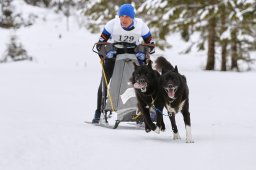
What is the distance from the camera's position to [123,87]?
8.18 m

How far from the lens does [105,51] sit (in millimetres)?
8117

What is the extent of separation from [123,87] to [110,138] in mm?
1432

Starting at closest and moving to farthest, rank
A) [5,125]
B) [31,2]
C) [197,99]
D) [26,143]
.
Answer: [26,143]
[5,125]
[197,99]
[31,2]

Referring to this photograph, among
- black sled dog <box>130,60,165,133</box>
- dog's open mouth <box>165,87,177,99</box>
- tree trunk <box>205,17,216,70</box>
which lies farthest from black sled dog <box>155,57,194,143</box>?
tree trunk <box>205,17,216,70</box>

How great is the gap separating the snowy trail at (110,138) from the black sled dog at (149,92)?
0.75ft

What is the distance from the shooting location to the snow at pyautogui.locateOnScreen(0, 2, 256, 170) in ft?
17.2

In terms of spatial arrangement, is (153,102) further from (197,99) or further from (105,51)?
(197,99)

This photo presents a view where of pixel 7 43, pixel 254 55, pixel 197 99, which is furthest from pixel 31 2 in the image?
pixel 197 99

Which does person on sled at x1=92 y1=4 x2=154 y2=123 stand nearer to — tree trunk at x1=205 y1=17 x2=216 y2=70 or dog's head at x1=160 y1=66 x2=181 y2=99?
dog's head at x1=160 y1=66 x2=181 y2=99

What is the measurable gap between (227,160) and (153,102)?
190 cm

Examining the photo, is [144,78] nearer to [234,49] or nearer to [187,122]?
[187,122]

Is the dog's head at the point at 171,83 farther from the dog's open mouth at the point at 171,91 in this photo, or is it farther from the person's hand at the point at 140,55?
the person's hand at the point at 140,55

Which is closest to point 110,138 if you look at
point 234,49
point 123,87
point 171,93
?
point 171,93

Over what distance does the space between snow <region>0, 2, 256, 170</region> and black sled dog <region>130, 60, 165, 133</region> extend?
→ 23 cm
